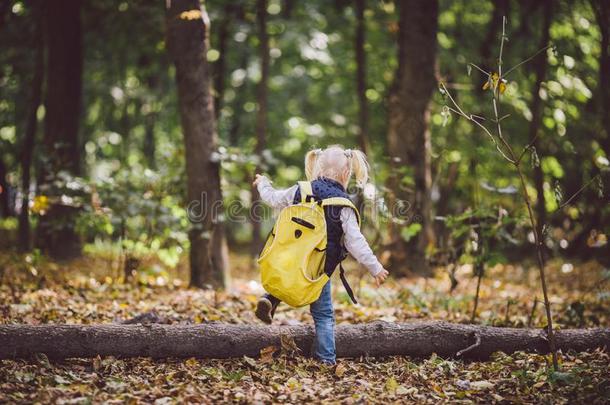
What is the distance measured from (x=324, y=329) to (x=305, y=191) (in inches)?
45.8

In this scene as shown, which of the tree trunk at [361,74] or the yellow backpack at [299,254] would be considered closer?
the yellow backpack at [299,254]

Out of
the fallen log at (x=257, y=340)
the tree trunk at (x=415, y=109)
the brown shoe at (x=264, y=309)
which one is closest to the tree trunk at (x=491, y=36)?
the tree trunk at (x=415, y=109)

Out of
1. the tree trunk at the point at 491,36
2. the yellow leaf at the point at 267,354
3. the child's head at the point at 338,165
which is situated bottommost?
the yellow leaf at the point at 267,354

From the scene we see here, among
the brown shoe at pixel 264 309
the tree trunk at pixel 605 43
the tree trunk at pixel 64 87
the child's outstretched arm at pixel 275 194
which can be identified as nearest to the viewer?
the brown shoe at pixel 264 309

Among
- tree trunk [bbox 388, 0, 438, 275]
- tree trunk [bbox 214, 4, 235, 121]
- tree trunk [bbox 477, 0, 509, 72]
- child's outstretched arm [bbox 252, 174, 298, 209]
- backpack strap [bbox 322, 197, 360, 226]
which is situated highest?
tree trunk [bbox 477, 0, 509, 72]

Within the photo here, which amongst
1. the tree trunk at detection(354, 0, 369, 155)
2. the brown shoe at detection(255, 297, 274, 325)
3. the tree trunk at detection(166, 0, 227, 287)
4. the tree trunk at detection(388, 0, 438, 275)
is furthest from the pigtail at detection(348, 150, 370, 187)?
the tree trunk at detection(354, 0, 369, 155)

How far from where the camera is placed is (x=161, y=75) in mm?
14758

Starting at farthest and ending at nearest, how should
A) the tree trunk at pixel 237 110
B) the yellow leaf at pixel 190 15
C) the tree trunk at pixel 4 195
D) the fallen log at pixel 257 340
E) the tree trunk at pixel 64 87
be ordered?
the tree trunk at pixel 237 110 → the tree trunk at pixel 4 195 → the tree trunk at pixel 64 87 → the yellow leaf at pixel 190 15 → the fallen log at pixel 257 340

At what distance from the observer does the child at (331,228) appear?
4.32 metres

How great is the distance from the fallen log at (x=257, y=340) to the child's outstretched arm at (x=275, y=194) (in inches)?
41.8

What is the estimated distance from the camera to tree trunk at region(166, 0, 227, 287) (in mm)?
6969

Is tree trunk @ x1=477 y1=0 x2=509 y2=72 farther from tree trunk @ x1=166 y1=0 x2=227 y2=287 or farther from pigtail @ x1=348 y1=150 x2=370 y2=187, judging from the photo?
pigtail @ x1=348 y1=150 x2=370 y2=187

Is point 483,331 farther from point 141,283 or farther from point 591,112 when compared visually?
point 591,112

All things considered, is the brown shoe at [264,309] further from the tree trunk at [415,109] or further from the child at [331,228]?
the tree trunk at [415,109]
